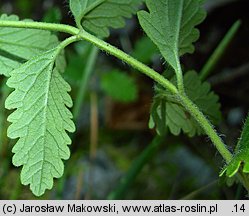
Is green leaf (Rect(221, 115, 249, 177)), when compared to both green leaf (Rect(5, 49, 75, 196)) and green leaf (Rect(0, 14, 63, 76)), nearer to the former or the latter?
green leaf (Rect(5, 49, 75, 196))

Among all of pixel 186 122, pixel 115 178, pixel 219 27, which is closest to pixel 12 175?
pixel 115 178

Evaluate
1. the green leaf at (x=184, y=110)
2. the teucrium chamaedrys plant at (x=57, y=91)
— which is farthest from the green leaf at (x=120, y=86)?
the teucrium chamaedrys plant at (x=57, y=91)

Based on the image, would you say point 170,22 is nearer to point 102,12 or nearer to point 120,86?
point 102,12

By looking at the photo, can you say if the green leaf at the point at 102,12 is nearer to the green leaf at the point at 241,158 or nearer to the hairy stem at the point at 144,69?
the hairy stem at the point at 144,69

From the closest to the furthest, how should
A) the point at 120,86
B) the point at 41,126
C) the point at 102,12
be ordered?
the point at 41,126
the point at 102,12
the point at 120,86

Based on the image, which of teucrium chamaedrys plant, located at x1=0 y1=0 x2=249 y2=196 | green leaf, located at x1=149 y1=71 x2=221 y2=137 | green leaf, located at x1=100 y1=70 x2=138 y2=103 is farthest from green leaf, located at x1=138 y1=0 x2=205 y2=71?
green leaf, located at x1=100 y1=70 x2=138 y2=103

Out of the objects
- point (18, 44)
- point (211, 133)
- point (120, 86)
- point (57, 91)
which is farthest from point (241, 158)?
point (120, 86)

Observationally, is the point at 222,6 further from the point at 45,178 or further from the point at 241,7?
the point at 45,178
